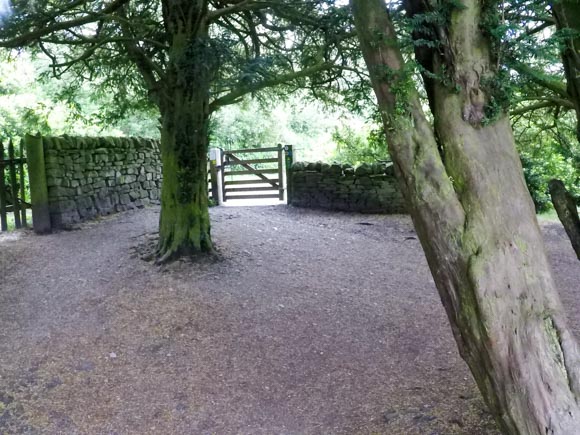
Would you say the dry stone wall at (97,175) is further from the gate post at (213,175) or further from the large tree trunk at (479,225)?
the large tree trunk at (479,225)

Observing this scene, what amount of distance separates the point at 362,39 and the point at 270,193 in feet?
41.0

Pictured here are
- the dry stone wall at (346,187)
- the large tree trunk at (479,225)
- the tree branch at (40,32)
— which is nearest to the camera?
the large tree trunk at (479,225)

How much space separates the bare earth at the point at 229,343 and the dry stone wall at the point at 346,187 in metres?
Result: 3.59

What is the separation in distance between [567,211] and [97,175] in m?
9.03

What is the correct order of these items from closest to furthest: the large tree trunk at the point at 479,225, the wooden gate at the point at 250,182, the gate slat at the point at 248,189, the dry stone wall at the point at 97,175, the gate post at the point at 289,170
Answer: the large tree trunk at the point at 479,225
the dry stone wall at the point at 97,175
the gate post at the point at 289,170
the wooden gate at the point at 250,182
the gate slat at the point at 248,189

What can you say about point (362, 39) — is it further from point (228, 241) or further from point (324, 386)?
point (228, 241)

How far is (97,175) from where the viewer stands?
1005cm

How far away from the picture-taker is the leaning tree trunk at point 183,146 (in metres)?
6.61

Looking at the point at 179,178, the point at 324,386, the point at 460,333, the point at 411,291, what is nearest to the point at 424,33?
the point at 460,333

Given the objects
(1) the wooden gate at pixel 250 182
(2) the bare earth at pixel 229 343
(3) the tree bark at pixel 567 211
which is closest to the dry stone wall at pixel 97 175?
(2) the bare earth at pixel 229 343

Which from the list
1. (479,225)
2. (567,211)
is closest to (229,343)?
(567,211)

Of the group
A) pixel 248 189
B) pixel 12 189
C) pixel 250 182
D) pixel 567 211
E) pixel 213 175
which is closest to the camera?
pixel 567 211

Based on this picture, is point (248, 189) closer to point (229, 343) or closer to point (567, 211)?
point (229, 343)

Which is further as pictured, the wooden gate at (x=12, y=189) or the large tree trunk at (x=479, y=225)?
the wooden gate at (x=12, y=189)
